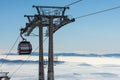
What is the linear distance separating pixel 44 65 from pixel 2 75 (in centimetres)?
2306

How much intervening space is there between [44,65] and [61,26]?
10556 mm

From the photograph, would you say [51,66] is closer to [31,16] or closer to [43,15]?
[43,15]

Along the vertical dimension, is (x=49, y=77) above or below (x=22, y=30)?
below

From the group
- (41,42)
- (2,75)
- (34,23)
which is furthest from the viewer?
(2,75)

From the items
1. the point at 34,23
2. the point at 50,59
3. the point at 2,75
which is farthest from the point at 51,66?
the point at 2,75

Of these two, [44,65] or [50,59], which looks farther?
[44,65]

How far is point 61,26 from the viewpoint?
50344 mm

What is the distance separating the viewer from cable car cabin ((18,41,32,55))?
188 feet

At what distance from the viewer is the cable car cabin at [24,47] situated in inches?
2260

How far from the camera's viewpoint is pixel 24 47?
57375 millimetres

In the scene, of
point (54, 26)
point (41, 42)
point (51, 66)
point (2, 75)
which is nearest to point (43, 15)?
point (54, 26)

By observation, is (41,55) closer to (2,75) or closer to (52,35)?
→ (52,35)

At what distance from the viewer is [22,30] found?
6094cm

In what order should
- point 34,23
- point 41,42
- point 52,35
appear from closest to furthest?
point 52,35 → point 34,23 → point 41,42
